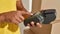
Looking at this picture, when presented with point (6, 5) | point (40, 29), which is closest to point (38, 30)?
point (40, 29)

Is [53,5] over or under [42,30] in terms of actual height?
over

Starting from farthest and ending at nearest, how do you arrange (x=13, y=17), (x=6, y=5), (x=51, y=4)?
(x=51, y=4) → (x=6, y=5) → (x=13, y=17)

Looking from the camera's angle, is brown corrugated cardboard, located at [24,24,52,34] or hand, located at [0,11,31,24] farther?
brown corrugated cardboard, located at [24,24,52,34]

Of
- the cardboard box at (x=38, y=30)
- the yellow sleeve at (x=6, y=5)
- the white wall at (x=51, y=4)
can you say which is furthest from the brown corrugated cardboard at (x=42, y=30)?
the yellow sleeve at (x=6, y=5)

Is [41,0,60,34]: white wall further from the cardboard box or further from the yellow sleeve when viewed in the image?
the yellow sleeve

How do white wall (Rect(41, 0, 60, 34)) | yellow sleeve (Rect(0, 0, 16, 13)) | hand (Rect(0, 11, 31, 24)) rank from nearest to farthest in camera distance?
hand (Rect(0, 11, 31, 24)) < yellow sleeve (Rect(0, 0, 16, 13)) < white wall (Rect(41, 0, 60, 34))

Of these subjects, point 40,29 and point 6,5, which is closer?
point 6,5

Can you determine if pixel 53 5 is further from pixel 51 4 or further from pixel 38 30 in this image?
pixel 38 30

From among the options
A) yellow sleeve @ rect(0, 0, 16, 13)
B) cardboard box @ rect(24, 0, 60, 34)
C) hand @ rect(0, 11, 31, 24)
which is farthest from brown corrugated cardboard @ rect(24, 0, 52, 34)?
hand @ rect(0, 11, 31, 24)

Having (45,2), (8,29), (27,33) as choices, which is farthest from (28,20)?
(27,33)

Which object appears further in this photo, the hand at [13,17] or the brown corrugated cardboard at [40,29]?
the brown corrugated cardboard at [40,29]

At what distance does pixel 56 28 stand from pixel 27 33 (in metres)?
0.24

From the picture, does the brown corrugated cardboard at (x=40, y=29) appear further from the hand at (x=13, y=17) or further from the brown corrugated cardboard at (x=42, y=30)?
the hand at (x=13, y=17)

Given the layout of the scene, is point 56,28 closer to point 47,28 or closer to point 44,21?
point 47,28
